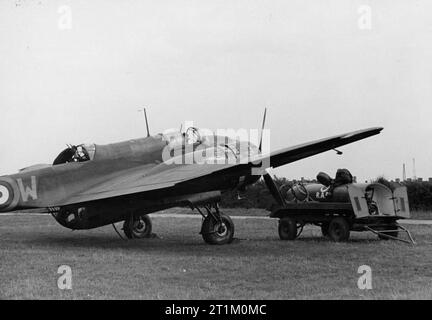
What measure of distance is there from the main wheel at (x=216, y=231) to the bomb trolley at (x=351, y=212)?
2.25m

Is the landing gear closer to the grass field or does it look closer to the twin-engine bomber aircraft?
the twin-engine bomber aircraft

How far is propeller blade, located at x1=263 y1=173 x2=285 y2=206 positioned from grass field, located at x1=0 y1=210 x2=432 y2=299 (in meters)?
1.03

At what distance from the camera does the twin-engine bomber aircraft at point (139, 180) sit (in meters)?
13.6

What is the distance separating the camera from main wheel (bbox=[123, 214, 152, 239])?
656 inches

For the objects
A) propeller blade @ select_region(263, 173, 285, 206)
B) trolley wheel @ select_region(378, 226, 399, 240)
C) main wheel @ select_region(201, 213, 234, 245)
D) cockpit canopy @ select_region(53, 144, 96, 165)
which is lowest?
trolley wheel @ select_region(378, 226, 399, 240)

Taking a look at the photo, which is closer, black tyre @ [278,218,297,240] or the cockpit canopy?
the cockpit canopy

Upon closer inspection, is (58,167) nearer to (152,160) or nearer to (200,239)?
(152,160)

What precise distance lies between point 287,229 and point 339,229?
1.59m

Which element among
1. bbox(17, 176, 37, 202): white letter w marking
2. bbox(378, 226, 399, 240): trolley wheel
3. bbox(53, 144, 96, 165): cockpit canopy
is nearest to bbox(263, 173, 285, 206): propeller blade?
bbox(378, 226, 399, 240): trolley wheel

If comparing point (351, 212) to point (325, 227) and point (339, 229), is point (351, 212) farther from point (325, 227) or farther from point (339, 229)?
point (325, 227)

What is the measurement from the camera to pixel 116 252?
13.0 m

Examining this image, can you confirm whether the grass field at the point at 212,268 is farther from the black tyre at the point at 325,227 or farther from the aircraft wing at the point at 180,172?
the aircraft wing at the point at 180,172
